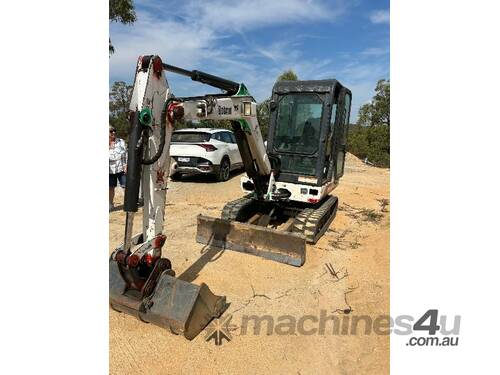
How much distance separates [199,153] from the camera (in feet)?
35.6

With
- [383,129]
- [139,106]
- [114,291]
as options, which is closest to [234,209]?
[114,291]

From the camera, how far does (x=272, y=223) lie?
699 centimetres

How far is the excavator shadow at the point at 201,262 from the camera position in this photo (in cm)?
450

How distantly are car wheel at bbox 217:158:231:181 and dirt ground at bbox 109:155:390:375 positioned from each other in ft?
14.2

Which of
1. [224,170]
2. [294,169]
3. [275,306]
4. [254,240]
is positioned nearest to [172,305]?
[275,306]

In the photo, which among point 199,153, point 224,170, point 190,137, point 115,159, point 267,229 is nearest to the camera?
point 267,229

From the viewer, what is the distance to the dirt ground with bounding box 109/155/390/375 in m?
3.02

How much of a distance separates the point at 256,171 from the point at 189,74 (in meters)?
2.42

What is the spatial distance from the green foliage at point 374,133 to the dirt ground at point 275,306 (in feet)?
63.4

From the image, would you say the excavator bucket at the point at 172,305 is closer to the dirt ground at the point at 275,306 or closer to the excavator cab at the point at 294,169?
the dirt ground at the point at 275,306

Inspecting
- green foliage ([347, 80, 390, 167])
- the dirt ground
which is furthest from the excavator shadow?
green foliage ([347, 80, 390, 167])

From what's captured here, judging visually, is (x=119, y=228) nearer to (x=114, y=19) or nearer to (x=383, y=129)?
(x=114, y=19)

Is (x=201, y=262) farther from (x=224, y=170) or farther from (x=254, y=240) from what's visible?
(x=224, y=170)

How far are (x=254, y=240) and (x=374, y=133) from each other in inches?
995
